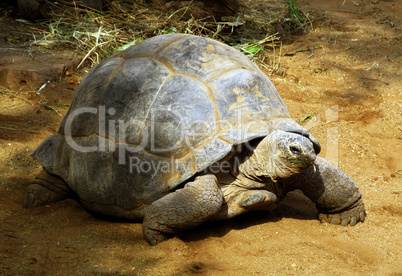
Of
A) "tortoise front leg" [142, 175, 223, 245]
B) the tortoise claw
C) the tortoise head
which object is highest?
the tortoise head

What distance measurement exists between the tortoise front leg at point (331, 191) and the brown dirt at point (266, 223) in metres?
0.10

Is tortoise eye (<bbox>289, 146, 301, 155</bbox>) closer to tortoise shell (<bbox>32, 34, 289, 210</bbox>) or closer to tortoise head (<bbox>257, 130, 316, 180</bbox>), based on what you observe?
tortoise head (<bbox>257, 130, 316, 180</bbox>)

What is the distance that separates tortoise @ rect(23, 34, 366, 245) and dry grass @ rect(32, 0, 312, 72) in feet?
8.04

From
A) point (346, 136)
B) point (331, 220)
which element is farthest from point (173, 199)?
point (346, 136)

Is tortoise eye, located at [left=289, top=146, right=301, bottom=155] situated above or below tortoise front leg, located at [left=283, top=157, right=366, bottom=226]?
above

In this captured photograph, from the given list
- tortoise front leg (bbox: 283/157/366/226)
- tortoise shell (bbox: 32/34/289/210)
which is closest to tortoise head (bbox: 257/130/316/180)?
tortoise shell (bbox: 32/34/289/210)

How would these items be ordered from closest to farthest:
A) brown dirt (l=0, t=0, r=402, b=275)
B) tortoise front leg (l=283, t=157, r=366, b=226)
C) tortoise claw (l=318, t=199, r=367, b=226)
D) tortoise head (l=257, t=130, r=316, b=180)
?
1. brown dirt (l=0, t=0, r=402, b=275)
2. tortoise head (l=257, t=130, r=316, b=180)
3. tortoise front leg (l=283, t=157, r=366, b=226)
4. tortoise claw (l=318, t=199, r=367, b=226)

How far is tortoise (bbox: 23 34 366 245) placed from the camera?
9.07 ft

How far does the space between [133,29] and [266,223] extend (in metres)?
3.75

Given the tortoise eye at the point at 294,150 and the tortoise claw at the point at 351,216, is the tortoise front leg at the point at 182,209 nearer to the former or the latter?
the tortoise eye at the point at 294,150

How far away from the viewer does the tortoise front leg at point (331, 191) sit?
316 centimetres

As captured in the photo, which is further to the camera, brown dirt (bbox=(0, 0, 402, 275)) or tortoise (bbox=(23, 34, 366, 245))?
tortoise (bbox=(23, 34, 366, 245))

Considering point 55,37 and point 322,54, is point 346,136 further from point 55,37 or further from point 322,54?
point 55,37

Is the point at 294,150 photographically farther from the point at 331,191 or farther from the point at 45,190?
the point at 45,190
